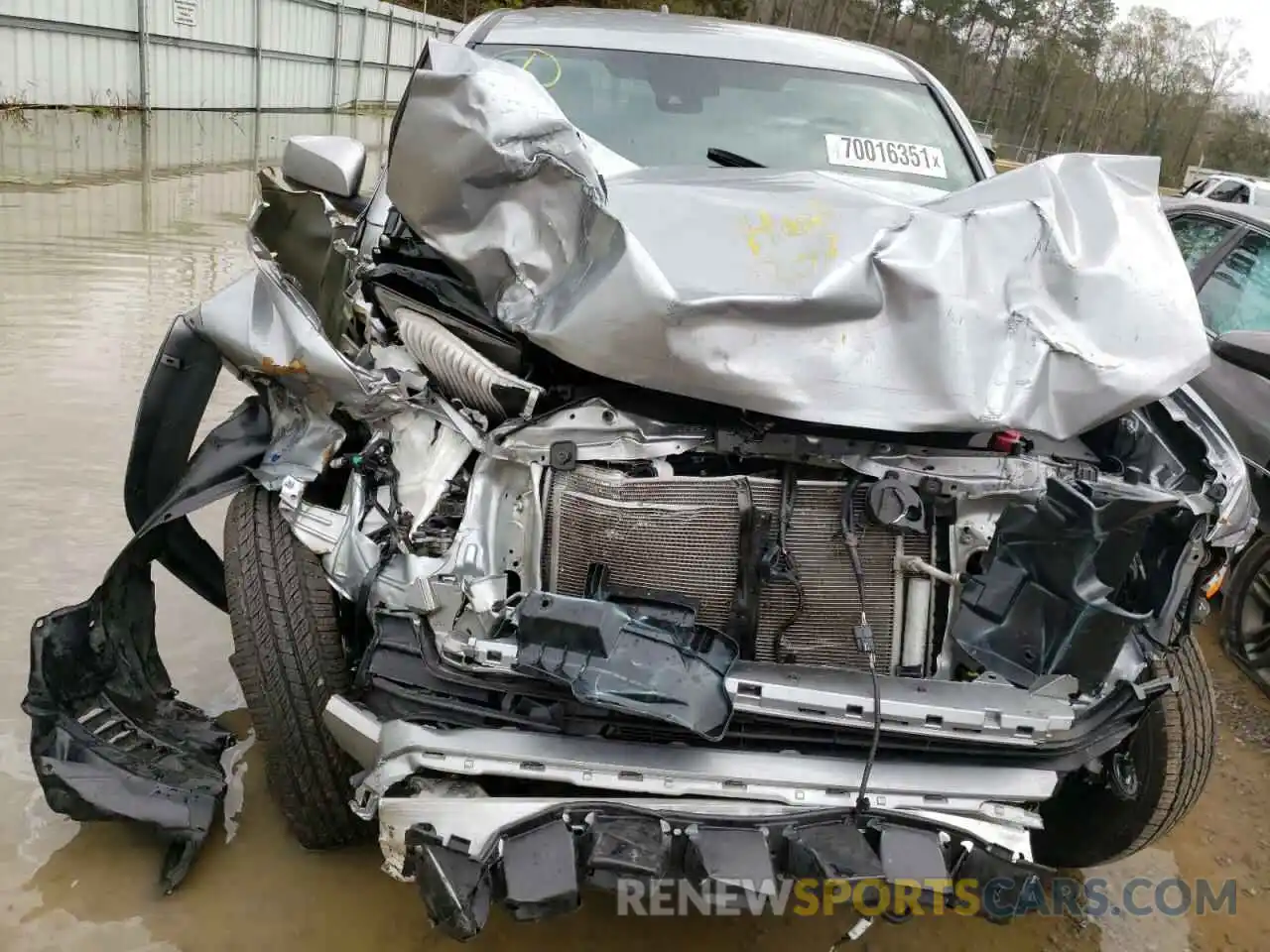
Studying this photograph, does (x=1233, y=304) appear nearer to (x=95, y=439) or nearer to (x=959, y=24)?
(x=95, y=439)

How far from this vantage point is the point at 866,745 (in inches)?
77.0

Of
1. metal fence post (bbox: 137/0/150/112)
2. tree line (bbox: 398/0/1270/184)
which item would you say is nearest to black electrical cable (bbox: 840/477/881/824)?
metal fence post (bbox: 137/0/150/112)

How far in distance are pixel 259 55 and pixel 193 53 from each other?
1877mm

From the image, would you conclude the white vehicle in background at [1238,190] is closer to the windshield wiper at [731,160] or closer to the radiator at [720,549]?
the windshield wiper at [731,160]

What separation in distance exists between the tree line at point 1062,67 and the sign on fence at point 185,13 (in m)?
34.3

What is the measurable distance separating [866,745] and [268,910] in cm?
145

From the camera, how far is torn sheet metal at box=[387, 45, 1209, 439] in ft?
6.41

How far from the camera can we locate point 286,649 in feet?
6.97

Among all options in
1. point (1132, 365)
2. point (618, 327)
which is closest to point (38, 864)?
point (618, 327)

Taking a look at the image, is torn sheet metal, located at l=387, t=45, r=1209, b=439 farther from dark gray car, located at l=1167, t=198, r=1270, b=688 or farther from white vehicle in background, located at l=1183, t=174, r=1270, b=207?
white vehicle in background, located at l=1183, t=174, r=1270, b=207

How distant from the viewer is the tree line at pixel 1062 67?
1804 inches

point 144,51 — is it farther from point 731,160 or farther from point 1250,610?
point 1250,610

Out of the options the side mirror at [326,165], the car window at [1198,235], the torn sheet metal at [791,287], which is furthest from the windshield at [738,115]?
the car window at [1198,235]

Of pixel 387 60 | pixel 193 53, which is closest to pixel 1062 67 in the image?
pixel 387 60
